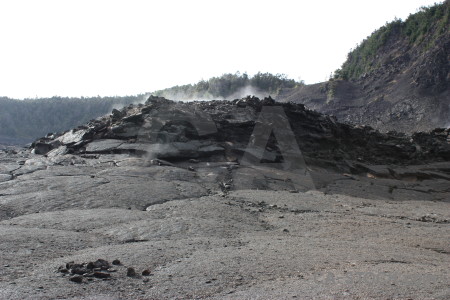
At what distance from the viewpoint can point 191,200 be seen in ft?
17.0

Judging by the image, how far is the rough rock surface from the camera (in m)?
2.57

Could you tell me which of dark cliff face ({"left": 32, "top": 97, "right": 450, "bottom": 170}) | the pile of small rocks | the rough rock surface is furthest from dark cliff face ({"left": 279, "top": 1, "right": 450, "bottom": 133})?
the pile of small rocks

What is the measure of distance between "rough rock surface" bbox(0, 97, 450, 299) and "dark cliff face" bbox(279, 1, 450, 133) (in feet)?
43.0

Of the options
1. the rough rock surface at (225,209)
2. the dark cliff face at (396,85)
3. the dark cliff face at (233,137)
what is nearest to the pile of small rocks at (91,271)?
the rough rock surface at (225,209)

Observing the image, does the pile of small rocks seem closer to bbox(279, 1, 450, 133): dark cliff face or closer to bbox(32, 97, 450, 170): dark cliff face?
bbox(32, 97, 450, 170): dark cliff face

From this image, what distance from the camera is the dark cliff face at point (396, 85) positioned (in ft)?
74.0

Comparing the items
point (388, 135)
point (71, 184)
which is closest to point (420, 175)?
point (388, 135)

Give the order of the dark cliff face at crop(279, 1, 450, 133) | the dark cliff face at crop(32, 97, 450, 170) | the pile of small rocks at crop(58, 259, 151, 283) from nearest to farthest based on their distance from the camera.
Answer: the pile of small rocks at crop(58, 259, 151, 283) → the dark cliff face at crop(32, 97, 450, 170) → the dark cliff face at crop(279, 1, 450, 133)

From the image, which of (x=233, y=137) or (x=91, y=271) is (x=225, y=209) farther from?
(x=233, y=137)

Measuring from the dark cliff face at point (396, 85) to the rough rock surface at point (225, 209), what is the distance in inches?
516

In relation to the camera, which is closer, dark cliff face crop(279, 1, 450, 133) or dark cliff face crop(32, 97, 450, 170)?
dark cliff face crop(32, 97, 450, 170)

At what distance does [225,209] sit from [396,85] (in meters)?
24.1

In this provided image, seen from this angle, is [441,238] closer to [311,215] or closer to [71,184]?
[311,215]

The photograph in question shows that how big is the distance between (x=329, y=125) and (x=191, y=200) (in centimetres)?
554
